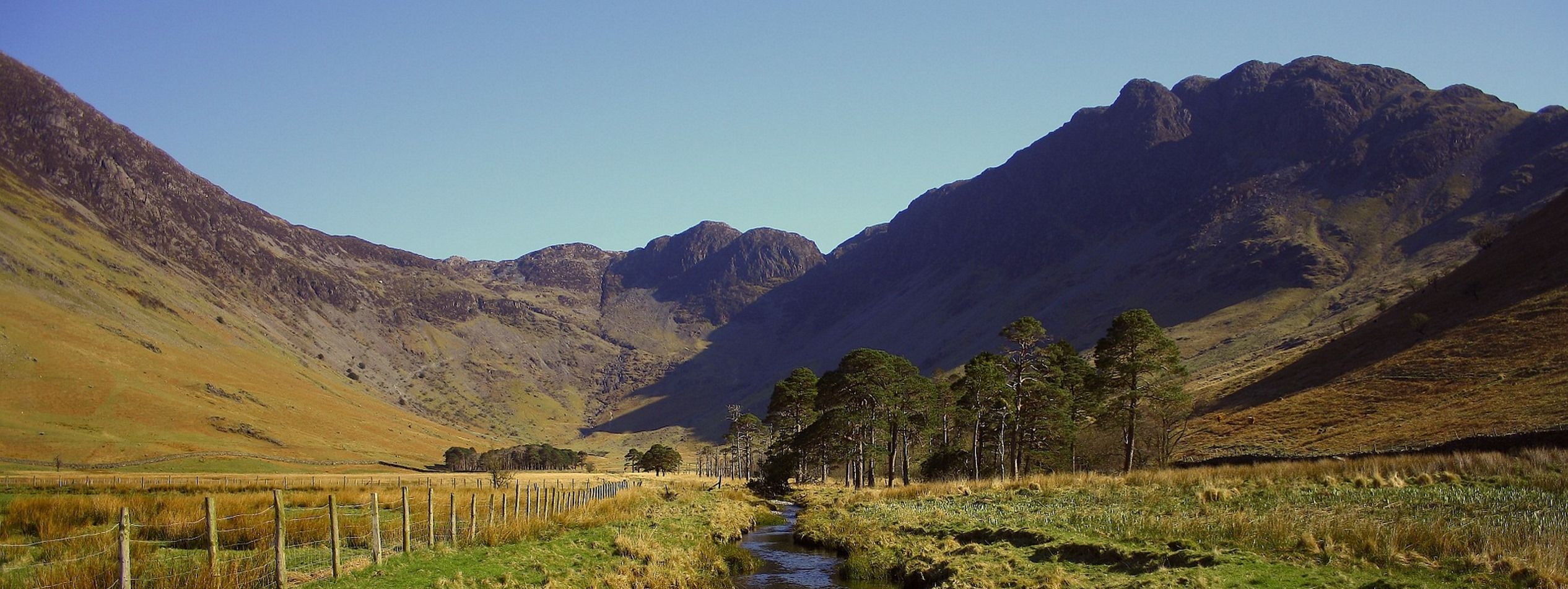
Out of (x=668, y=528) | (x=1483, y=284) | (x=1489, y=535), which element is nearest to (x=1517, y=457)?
(x=1489, y=535)

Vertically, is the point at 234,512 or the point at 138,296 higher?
the point at 138,296

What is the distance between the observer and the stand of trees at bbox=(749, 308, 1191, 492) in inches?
1914

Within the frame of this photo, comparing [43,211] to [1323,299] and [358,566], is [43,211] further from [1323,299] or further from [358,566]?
[1323,299]

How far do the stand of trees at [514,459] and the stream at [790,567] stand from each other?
101 meters

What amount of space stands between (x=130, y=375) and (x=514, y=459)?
198 feet

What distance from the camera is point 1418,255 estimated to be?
197000 mm

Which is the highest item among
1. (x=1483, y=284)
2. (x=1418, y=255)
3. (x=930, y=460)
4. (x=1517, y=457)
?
(x=1418, y=255)

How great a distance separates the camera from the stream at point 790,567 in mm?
25547

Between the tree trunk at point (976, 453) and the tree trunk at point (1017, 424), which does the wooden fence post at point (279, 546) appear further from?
the tree trunk at point (1017, 424)

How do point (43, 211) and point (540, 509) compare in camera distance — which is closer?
point (540, 509)

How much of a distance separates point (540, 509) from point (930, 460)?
40757mm

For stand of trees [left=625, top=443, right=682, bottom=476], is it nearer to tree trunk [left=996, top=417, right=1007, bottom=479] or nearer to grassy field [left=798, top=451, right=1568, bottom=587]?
tree trunk [left=996, top=417, right=1007, bottom=479]

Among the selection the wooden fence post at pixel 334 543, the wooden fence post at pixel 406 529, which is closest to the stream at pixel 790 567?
the wooden fence post at pixel 406 529

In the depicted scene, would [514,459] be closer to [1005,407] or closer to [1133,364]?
[1005,407]
